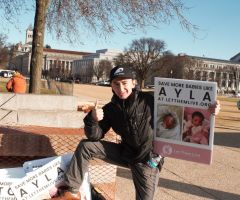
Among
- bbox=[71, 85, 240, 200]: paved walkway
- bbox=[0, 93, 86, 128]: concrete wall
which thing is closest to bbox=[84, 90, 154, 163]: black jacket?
bbox=[71, 85, 240, 200]: paved walkway

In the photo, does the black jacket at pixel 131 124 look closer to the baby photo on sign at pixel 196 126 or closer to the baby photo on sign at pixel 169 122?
the baby photo on sign at pixel 169 122

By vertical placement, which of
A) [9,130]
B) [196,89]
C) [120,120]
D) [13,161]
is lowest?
[13,161]

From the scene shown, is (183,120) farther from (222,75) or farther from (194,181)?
(222,75)

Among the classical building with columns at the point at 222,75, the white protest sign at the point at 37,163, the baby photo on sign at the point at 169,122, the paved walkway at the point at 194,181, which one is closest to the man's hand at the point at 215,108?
the baby photo on sign at the point at 169,122

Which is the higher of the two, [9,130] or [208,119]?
[208,119]

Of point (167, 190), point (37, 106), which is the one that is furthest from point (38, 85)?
point (167, 190)

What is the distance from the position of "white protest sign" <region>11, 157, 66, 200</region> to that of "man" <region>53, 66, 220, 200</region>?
0.15 m

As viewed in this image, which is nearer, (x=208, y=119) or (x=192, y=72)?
(x=208, y=119)

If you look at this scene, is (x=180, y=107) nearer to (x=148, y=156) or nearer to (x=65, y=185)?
(x=148, y=156)

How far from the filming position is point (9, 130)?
18.4 feet

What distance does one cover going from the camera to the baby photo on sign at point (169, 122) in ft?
12.8

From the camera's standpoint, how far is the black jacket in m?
3.71

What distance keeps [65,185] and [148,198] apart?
0.78 meters

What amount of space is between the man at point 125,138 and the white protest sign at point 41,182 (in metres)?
0.15
